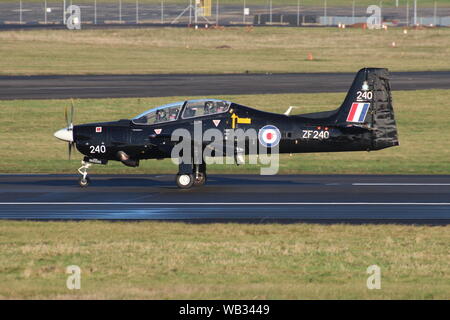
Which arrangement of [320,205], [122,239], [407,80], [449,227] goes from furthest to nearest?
[407,80]
[320,205]
[449,227]
[122,239]

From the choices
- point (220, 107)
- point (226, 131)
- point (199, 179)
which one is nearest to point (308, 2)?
point (199, 179)

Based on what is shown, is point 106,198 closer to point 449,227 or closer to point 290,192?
point 290,192

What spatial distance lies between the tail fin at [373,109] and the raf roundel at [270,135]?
183 cm

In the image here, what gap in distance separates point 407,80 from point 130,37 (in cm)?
3888

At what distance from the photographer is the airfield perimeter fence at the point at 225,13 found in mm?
112375

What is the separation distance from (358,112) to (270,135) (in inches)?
106

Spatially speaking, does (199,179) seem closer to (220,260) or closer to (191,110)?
(191,110)

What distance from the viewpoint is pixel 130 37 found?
89500 mm

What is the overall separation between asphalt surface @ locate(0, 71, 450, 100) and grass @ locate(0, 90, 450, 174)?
2.82 metres

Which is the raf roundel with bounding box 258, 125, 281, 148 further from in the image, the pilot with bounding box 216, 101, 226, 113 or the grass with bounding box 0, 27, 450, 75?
the grass with bounding box 0, 27, 450, 75

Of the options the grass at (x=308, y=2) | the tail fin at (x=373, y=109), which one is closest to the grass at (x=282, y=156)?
the tail fin at (x=373, y=109)

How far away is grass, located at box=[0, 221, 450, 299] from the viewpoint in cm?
1445

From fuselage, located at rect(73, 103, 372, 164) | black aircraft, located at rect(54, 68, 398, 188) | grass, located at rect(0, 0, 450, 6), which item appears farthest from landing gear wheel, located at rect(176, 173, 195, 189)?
grass, located at rect(0, 0, 450, 6)

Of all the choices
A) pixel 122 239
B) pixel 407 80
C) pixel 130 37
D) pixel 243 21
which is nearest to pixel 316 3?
pixel 243 21
